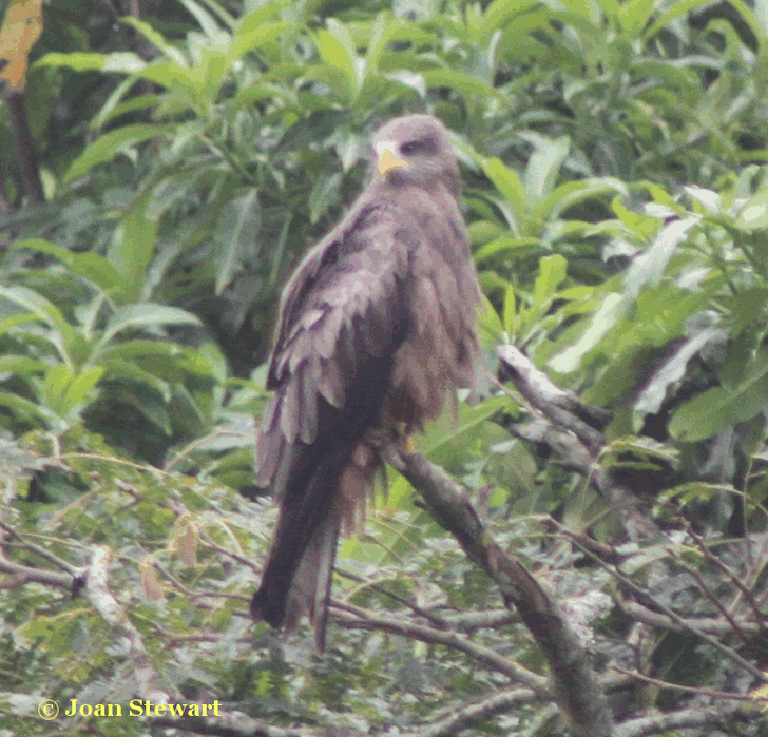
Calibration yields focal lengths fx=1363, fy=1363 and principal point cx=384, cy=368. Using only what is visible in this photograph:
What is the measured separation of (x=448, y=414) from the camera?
144 inches

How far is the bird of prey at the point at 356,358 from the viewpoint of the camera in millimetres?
3234

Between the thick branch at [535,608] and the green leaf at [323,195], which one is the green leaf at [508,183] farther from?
the thick branch at [535,608]

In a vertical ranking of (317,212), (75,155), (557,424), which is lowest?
(557,424)

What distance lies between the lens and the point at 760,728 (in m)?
2.94

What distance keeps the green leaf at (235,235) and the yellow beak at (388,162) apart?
3.37 feet

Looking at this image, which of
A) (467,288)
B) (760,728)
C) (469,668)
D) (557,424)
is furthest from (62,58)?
(760,728)

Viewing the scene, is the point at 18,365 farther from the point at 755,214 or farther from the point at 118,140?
the point at 755,214

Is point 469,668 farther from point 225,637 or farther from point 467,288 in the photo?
point 467,288

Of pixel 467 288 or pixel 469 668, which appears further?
pixel 467 288

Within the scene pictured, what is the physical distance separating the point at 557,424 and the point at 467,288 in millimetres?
471

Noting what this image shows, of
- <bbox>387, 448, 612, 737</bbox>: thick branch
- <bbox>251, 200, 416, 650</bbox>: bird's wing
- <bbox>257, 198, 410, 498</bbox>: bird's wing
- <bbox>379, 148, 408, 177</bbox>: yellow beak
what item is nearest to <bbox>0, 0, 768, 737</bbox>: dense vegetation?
<bbox>387, 448, 612, 737</bbox>: thick branch

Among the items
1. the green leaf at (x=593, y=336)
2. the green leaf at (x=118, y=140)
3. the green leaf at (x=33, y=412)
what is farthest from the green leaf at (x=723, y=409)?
the green leaf at (x=118, y=140)

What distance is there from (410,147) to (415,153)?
2 cm

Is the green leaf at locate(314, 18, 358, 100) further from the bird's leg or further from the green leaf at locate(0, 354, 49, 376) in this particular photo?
the bird's leg
